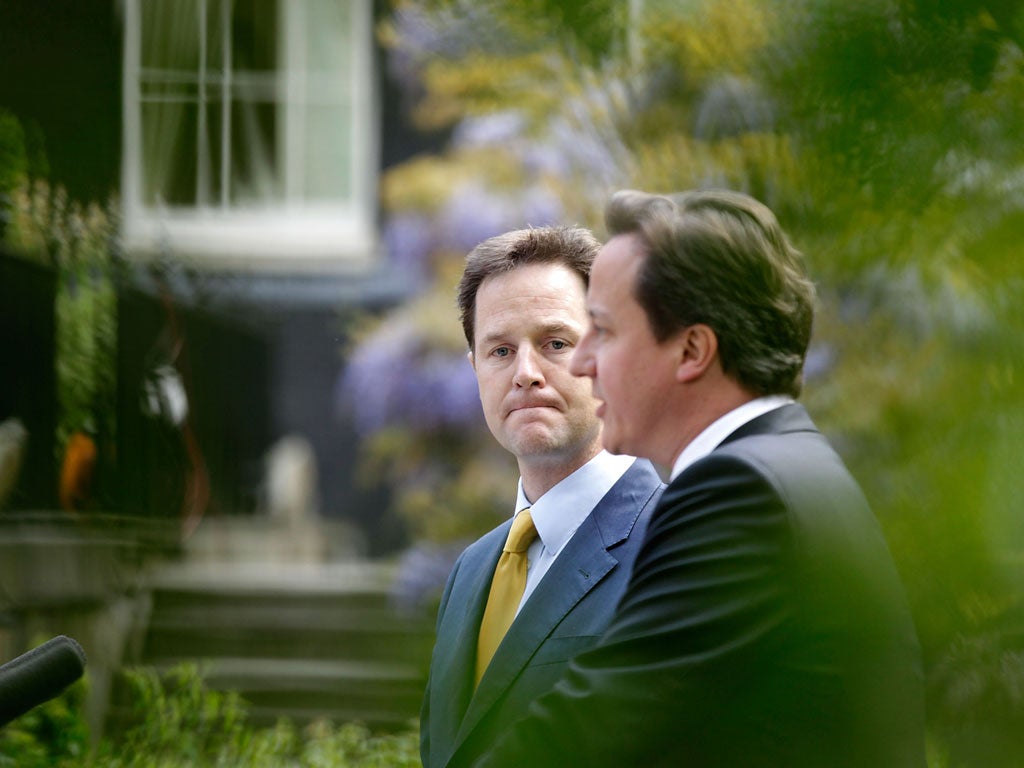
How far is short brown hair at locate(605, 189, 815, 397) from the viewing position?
1.21 metres

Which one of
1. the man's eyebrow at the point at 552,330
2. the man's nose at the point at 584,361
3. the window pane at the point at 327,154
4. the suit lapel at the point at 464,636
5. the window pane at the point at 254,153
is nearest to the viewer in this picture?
the man's nose at the point at 584,361

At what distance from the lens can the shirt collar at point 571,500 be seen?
1.76 meters

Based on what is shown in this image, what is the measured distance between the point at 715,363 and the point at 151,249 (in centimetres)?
493

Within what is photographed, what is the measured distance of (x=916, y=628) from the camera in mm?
620

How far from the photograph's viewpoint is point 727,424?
1249mm

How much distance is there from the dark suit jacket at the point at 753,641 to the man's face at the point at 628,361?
9 cm

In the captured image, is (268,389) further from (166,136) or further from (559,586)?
(559,586)

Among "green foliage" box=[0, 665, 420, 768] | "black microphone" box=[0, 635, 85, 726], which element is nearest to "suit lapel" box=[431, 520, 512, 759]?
"black microphone" box=[0, 635, 85, 726]

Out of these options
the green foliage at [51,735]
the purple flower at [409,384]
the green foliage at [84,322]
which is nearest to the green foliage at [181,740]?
the green foliage at [51,735]

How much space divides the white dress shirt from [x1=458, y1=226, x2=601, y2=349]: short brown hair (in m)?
0.28

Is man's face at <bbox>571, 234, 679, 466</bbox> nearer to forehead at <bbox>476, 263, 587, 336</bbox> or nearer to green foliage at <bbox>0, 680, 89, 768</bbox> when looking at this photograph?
forehead at <bbox>476, 263, 587, 336</bbox>

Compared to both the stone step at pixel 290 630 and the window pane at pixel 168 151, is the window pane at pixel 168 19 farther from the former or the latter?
the stone step at pixel 290 630

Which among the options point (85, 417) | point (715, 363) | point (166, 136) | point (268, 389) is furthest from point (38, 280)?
point (715, 363)

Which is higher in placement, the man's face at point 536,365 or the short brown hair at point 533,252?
the short brown hair at point 533,252
